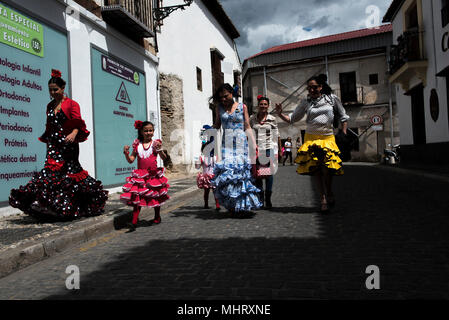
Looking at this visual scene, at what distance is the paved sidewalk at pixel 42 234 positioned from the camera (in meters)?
3.61

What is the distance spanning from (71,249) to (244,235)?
1.94 metres

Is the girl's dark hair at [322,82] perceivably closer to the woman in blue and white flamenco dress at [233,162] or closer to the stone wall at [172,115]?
the woman in blue and white flamenco dress at [233,162]

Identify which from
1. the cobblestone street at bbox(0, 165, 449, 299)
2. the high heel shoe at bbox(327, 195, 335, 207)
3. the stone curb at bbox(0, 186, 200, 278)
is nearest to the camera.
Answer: the cobblestone street at bbox(0, 165, 449, 299)

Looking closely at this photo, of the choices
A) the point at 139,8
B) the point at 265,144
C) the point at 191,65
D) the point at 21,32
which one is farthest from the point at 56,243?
the point at 191,65

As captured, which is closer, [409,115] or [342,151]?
[342,151]

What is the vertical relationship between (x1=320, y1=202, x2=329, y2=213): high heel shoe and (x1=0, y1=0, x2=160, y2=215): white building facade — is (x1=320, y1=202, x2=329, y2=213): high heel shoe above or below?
below

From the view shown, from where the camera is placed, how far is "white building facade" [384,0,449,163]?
13312mm

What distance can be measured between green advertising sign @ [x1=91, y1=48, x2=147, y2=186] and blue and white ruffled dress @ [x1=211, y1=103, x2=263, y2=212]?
4262 millimetres

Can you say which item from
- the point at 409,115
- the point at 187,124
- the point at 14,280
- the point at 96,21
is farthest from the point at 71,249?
the point at 409,115

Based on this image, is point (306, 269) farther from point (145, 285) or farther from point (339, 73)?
point (339, 73)

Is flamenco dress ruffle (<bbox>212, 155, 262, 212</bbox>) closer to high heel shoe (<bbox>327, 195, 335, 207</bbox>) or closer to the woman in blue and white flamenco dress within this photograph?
the woman in blue and white flamenco dress

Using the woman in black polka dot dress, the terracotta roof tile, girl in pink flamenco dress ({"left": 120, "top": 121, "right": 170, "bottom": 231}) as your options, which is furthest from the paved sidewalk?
the terracotta roof tile

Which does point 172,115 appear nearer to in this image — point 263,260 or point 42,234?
point 42,234

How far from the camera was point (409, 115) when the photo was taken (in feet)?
58.1
